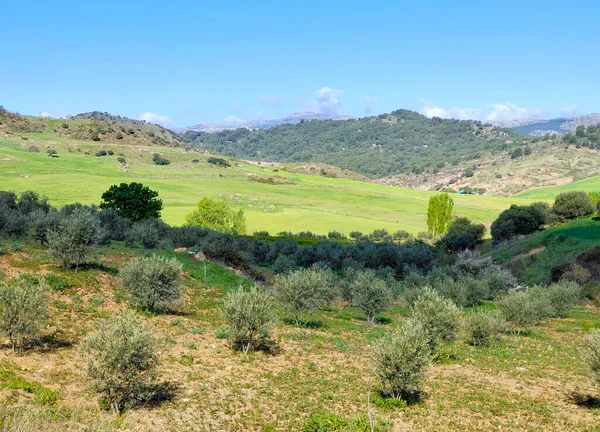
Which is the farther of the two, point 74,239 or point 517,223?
point 517,223

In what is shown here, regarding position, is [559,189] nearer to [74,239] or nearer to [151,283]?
[151,283]

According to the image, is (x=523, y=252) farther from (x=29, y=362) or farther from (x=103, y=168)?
(x=103, y=168)

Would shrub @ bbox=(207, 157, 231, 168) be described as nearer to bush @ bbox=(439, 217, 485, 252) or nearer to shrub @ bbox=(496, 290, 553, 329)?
bush @ bbox=(439, 217, 485, 252)

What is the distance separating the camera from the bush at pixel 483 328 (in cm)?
2809

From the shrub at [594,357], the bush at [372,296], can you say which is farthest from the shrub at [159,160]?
the shrub at [594,357]

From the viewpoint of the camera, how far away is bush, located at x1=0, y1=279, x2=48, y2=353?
57.3 feet

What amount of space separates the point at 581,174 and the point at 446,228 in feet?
431

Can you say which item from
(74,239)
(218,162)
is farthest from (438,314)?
(218,162)

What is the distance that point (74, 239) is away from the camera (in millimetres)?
28219

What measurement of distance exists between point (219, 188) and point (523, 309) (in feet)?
357

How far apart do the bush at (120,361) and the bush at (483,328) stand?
20.1 meters

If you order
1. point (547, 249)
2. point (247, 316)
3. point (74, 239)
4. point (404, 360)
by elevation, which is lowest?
point (547, 249)

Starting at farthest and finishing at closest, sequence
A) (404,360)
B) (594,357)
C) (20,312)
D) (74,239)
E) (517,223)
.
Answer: (517,223) < (74,239) < (594,357) < (20,312) < (404,360)

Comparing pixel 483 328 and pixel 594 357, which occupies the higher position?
pixel 594 357
